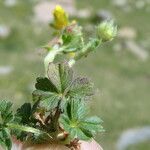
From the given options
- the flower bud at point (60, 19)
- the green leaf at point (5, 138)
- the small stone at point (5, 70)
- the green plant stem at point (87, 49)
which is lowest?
the green leaf at point (5, 138)

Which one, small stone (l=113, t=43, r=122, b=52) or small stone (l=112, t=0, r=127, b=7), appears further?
small stone (l=112, t=0, r=127, b=7)

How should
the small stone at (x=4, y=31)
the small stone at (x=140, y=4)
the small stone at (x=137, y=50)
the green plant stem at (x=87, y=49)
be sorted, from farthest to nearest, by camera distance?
the small stone at (x=140, y=4) < the small stone at (x=137, y=50) < the small stone at (x=4, y=31) < the green plant stem at (x=87, y=49)

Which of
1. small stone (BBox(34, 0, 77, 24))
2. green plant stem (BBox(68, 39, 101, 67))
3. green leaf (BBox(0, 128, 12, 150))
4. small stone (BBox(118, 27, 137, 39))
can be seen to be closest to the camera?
green leaf (BBox(0, 128, 12, 150))

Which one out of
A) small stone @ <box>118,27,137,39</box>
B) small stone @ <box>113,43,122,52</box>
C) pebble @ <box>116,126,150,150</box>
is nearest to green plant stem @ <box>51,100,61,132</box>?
pebble @ <box>116,126,150,150</box>

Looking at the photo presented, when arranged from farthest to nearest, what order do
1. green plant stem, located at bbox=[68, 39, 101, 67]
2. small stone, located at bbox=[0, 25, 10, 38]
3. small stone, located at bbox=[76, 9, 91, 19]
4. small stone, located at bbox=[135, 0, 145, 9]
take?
small stone, located at bbox=[135, 0, 145, 9] → small stone, located at bbox=[76, 9, 91, 19] → small stone, located at bbox=[0, 25, 10, 38] → green plant stem, located at bbox=[68, 39, 101, 67]

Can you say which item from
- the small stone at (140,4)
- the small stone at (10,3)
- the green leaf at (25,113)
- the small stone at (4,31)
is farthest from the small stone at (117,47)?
the green leaf at (25,113)

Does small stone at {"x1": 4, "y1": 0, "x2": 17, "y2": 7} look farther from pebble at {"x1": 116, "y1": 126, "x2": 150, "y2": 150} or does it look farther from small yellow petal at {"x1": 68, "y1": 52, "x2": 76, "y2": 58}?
small yellow petal at {"x1": 68, "y1": 52, "x2": 76, "y2": 58}

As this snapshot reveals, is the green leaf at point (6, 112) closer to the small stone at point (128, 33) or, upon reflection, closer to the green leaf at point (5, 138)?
the green leaf at point (5, 138)

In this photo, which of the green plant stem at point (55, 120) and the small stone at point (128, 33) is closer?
the green plant stem at point (55, 120)
